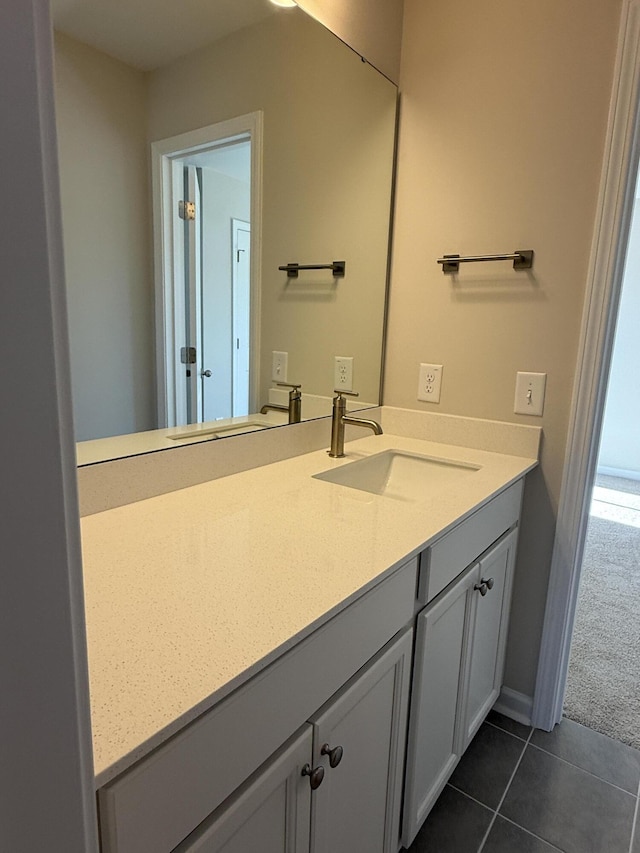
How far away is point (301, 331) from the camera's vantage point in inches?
66.8

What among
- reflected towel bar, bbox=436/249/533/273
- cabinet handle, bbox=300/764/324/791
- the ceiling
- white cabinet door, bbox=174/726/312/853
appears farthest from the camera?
reflected towel bar, bbox=436/249/533/273

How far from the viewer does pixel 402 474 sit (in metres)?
1.71

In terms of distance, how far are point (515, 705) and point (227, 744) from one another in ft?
4.81

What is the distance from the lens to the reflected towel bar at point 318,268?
1.60 metres

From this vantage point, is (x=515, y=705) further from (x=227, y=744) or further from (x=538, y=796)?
(x=227, y=744)

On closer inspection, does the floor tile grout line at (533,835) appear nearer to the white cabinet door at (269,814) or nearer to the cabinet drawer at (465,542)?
the cabinet drawer at (465,542)

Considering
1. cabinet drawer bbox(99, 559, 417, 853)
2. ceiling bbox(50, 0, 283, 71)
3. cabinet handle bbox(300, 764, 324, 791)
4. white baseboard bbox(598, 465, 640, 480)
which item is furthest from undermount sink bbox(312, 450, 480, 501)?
white baseboard bbox(598, 465, 640, 480)

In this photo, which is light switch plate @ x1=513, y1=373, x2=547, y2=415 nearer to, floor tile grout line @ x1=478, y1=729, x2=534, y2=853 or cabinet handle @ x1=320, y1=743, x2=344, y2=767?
floor tile grout line @ x1=478, y1=729, x2=534, y2=853

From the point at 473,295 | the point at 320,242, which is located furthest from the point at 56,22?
the point at 473,295

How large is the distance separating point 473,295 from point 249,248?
2.42 feet

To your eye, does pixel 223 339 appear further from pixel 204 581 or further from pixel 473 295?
pixel 473 295

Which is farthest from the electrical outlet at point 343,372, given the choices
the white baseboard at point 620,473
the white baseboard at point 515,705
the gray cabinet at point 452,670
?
the white baseboard at point 620,473

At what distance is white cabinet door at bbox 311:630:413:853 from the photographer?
85cm

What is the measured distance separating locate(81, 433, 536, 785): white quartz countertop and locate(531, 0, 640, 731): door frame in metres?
0.35
